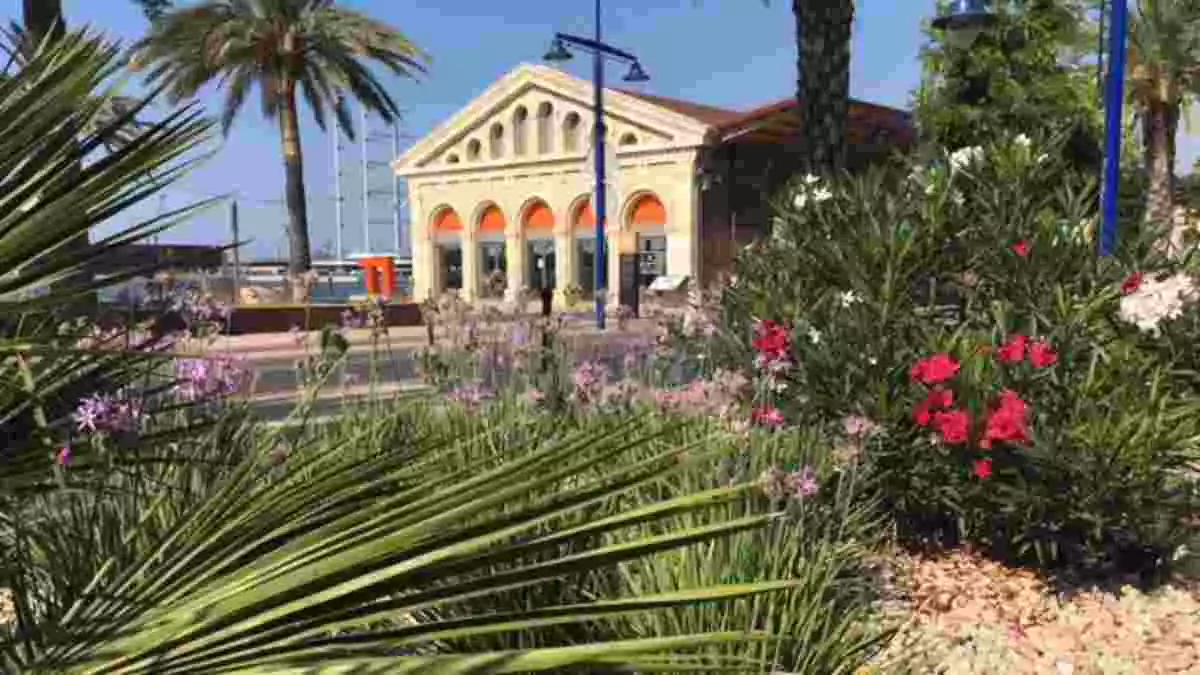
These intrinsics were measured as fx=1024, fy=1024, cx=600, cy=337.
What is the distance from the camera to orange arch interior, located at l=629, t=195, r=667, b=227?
3531 cm

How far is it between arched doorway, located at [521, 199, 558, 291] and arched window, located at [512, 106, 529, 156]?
2.14 m

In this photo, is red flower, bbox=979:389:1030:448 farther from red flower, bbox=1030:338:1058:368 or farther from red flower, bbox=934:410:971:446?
red flower, bbox=1030:338:1058:368

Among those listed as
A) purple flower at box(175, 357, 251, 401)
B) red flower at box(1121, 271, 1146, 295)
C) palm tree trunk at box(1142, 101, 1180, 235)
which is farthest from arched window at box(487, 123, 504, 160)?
purple flower at box(175, 357, 251, 401)

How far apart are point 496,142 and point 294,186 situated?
1605cm

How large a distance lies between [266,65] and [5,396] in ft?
83.3

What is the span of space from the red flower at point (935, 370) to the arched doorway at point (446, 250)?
3905cm

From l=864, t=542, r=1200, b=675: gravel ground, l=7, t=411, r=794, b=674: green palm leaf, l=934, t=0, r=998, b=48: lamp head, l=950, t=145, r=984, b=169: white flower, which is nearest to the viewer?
l=7, t=411, r=794, b=674: green palm leaf

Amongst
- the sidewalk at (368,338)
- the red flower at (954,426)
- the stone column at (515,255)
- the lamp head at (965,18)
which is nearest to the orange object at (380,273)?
the stone column at (515,255)

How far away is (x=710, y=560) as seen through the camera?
9.23 feet

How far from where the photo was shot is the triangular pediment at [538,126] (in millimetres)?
34719

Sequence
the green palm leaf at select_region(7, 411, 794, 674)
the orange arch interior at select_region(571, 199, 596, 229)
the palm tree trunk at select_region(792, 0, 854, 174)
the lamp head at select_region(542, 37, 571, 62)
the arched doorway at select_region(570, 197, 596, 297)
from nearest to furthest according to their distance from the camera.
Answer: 1. the green palm leaf at select_region(7, 411, 794, 674)
2. the palm tree trunk at select_region(792, 0, 854, 174)
3. the lamp head at select_region(542, 37, 571, 62)
4. the orange arch interior at select_region(571, 199, 596, 229)
5. the arched doorway at select_region(570, 197, 596, 297)

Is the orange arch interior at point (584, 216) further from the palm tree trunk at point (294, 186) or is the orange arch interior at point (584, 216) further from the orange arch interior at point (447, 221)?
the palm tree trunk at point (294, 186)

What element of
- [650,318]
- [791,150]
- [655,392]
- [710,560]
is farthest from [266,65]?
[710,560]

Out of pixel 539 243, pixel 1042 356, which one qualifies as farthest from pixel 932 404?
pixel 539 243
